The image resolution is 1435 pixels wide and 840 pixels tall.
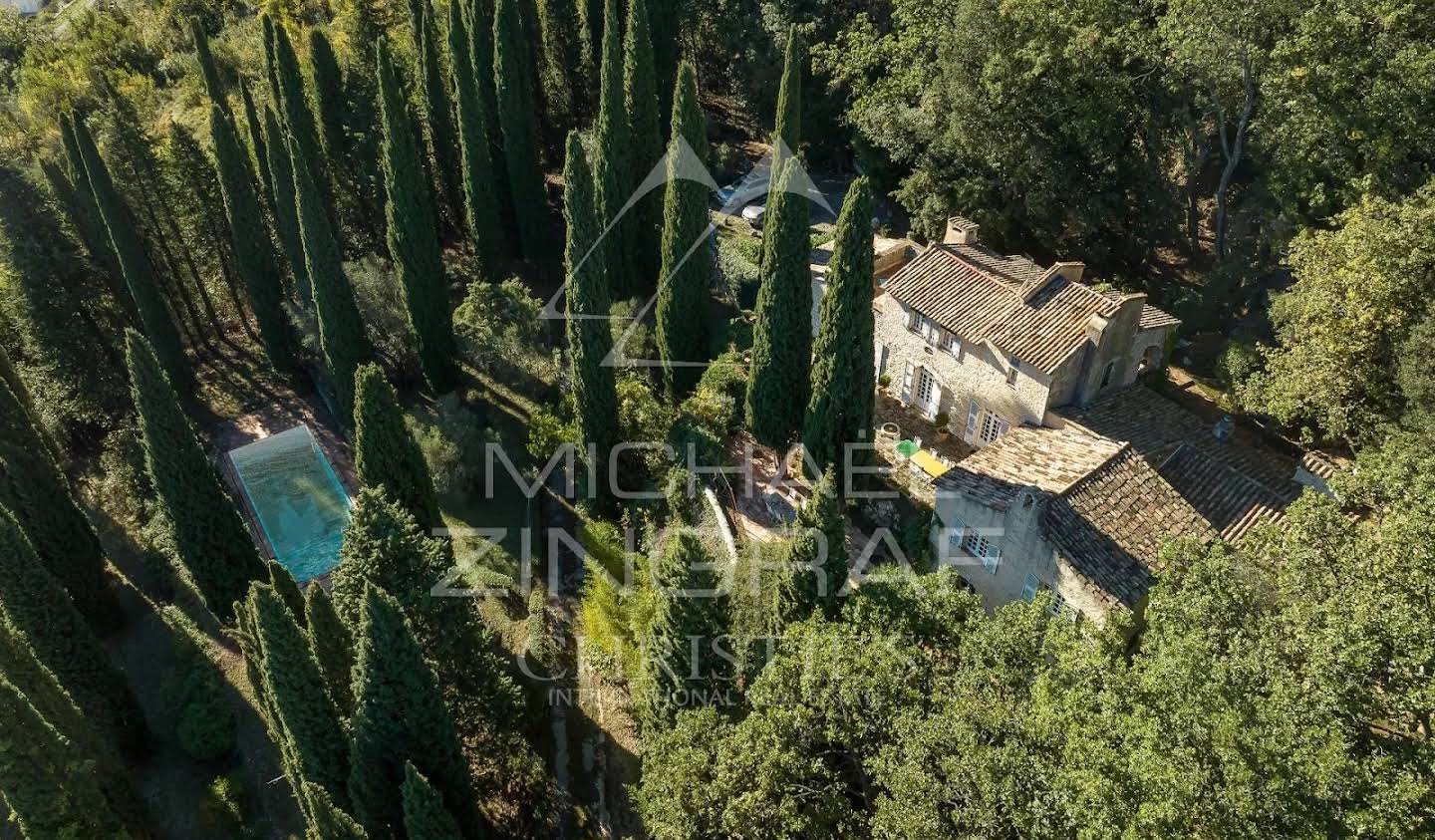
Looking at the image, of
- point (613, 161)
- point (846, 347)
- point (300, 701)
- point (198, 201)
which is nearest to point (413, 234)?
point (613, 161)

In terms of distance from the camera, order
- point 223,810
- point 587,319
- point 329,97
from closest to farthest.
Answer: point 223,810 → point 587,319 → point 329,97

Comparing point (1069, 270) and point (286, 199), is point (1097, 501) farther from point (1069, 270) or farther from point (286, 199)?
point (286, 199)

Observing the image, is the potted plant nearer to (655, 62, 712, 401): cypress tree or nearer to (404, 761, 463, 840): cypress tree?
(655, 62, 712, 401): cypress tree

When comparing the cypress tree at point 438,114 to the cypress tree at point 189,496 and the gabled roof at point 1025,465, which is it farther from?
the gabled roof at point 1025,465

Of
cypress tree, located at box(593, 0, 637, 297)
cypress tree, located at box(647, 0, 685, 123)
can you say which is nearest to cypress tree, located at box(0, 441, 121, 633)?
cypress tree, located at box(593, 0, 637, 297)

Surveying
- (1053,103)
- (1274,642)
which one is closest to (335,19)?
(1053,103)

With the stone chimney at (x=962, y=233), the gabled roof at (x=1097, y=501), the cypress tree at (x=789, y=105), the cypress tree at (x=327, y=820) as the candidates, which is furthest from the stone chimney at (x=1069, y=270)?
the cypress tree at (x=327, y=820)
